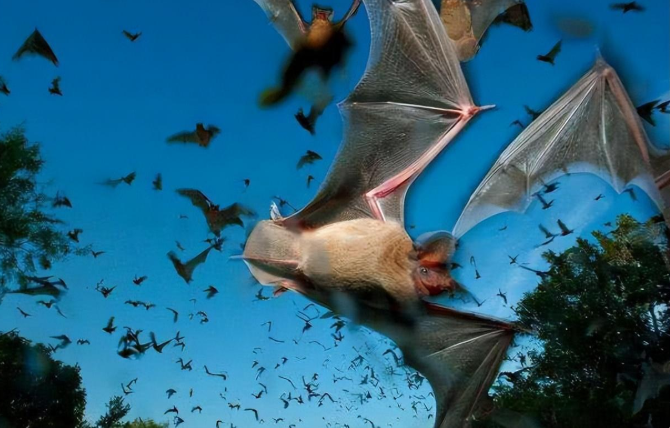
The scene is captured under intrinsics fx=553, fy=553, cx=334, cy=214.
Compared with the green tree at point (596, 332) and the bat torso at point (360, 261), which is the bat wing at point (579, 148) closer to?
the bat torso at point (360, 261)

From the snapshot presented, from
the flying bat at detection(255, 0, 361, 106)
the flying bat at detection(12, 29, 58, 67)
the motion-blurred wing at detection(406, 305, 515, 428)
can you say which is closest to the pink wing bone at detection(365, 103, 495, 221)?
the flying bat at detection(255, 0, 361, 106)

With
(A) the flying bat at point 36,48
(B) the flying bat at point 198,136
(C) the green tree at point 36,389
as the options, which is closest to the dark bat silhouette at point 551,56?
(B) the flying bat at point 198,136

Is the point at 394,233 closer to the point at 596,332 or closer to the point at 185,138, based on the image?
the point at 185,138

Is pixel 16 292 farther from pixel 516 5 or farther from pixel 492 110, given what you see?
pixel 516 5

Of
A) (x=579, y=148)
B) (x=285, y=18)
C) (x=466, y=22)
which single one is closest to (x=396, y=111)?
(x=466, y=22)

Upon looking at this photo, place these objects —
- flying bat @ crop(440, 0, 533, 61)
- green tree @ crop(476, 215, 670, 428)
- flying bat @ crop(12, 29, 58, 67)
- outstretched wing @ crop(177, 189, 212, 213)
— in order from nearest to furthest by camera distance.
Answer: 1. flying bat @ crop(440, 0, 533, 61)
2. outstretched wing @ crop(177, 189, 212, 213)
3. flying bat @ crop(12, 29, 58, 67)
4. green tree @ crop(476, 215, 670, 428)

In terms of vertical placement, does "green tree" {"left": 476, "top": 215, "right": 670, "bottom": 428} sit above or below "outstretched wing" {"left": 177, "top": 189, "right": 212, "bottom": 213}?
below

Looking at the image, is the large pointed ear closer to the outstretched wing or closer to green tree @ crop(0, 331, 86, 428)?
the outstretched wing
